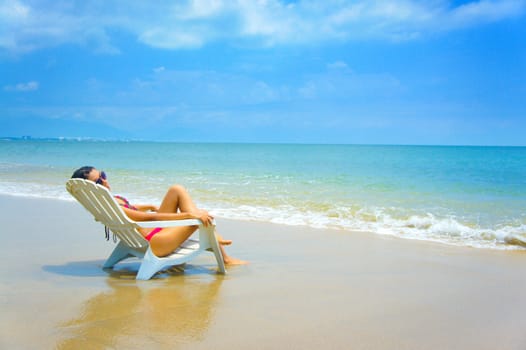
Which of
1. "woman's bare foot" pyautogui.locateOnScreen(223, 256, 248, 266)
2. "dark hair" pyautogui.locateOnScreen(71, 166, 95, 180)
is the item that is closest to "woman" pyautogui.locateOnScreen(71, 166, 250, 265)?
"dark hair" pyautogui.locateOnScreen(71, 166, 95, 180)

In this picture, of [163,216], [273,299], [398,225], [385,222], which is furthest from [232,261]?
[385,222]

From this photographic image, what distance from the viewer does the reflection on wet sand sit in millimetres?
3080

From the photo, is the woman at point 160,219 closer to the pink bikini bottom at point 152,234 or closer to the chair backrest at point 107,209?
the pink bikini bottom at point 152,234

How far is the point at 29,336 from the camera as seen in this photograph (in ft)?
10.2

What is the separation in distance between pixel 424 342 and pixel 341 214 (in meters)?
6.62

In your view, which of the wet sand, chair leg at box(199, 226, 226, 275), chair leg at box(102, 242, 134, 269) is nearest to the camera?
the wet sand

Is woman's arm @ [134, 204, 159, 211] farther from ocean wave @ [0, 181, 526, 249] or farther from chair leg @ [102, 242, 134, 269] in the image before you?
ocean wave @ [0, 181, 526, 249]

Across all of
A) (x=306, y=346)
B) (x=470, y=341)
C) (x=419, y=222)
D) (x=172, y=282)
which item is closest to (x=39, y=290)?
(x=172, y=282)

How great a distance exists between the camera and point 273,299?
13.3 feet

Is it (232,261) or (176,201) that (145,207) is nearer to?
(176,201)

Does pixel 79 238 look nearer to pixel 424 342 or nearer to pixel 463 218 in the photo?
pixel 424 342

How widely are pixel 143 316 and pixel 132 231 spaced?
1216mm

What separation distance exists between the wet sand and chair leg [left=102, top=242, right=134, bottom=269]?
120 millimetres

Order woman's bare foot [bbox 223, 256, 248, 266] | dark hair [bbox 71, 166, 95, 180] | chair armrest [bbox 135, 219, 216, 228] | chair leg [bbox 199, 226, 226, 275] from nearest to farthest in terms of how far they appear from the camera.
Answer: chair armrest [bbox 135, 219, 216, 228] → dark hair [bbox 71, 166, 95, 180] → chair leg [bbox 199, 226, 226, 275] → woman's bare foot [bbox 223, 256, 248, 266]
